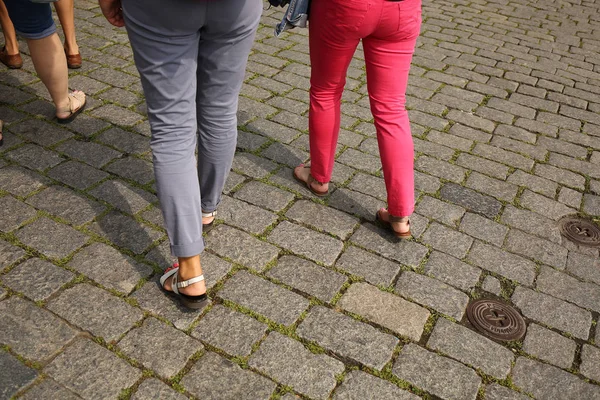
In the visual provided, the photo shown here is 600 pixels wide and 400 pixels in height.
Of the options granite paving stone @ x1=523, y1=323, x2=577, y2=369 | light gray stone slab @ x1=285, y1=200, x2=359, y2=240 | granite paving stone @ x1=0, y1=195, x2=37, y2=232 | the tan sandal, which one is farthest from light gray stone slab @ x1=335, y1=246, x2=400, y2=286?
the tan sandal

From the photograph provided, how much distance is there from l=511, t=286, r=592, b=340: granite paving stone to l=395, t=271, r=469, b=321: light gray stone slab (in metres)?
0.29

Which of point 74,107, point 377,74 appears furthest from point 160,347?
point 74,107

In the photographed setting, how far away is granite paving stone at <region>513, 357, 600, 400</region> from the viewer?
104 inches

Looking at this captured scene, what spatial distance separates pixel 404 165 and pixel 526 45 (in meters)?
4.20

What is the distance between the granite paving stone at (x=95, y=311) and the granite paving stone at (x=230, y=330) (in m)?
0.30

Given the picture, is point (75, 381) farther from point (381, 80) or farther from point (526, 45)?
point (526, 45)

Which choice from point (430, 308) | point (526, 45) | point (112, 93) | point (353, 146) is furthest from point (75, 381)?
point (526, 45)

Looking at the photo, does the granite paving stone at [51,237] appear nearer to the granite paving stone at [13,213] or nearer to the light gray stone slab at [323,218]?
the granite paving stone at [13,213]

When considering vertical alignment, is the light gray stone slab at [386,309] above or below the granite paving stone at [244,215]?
above

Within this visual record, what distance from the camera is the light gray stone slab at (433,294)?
3.06 meters

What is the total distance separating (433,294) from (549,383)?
0.67 meters

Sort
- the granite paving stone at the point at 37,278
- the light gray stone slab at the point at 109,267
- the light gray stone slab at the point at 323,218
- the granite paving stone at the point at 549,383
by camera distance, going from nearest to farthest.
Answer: the granite paving stone at the point at 549,383
the granite paving stone at the point at 37,278
the light gray stone slab at the point at 109,267
the light gray stone slab at the point at 323,218

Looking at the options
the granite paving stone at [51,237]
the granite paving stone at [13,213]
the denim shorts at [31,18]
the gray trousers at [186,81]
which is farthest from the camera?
the denim shorts at [31,18]

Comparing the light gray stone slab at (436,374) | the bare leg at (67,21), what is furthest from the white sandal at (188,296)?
the bare leg at (67,21)
